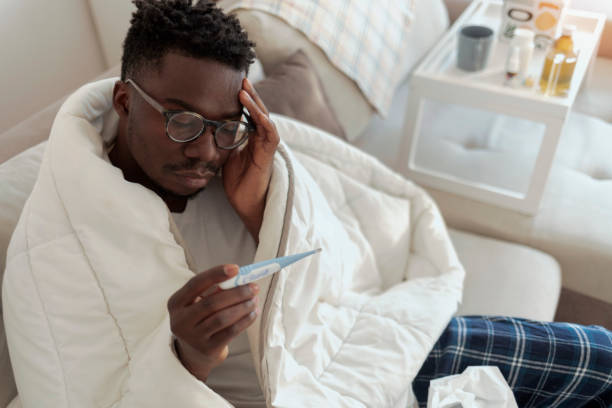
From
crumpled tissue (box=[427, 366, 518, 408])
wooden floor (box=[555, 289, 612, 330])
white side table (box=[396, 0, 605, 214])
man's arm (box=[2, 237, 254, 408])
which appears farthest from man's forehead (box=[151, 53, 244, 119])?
wooden floor (box=[555, 289, 612, 330])

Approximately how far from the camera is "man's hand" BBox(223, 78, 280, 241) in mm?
1043

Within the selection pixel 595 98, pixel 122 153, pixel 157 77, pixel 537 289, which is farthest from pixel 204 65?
pixel 595 98

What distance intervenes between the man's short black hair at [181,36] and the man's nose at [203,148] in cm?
12

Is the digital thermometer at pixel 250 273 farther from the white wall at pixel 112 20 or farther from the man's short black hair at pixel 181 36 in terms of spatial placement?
the white wall at pixel 112 20

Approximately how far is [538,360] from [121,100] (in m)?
0.89

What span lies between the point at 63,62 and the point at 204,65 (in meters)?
0.86

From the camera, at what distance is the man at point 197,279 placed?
2.78 ft

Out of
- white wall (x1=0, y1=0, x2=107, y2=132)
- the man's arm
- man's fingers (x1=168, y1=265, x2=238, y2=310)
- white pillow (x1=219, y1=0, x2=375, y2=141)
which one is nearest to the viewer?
man's fingers (x1=168, y1=265, x2=238, y2=310)

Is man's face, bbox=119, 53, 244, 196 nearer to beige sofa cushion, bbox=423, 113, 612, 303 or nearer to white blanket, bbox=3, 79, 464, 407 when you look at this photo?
white blanket, bbox=3, 79, 464, 407

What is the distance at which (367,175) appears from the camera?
4.69 feet

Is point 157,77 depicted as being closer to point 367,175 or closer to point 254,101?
point 254,101

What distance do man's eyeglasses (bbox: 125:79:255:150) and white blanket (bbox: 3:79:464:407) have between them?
0.39 feet

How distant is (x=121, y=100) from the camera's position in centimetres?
97


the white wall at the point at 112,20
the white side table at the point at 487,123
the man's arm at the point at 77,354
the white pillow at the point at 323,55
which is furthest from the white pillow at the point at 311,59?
the man's arm at the point at 77,354
